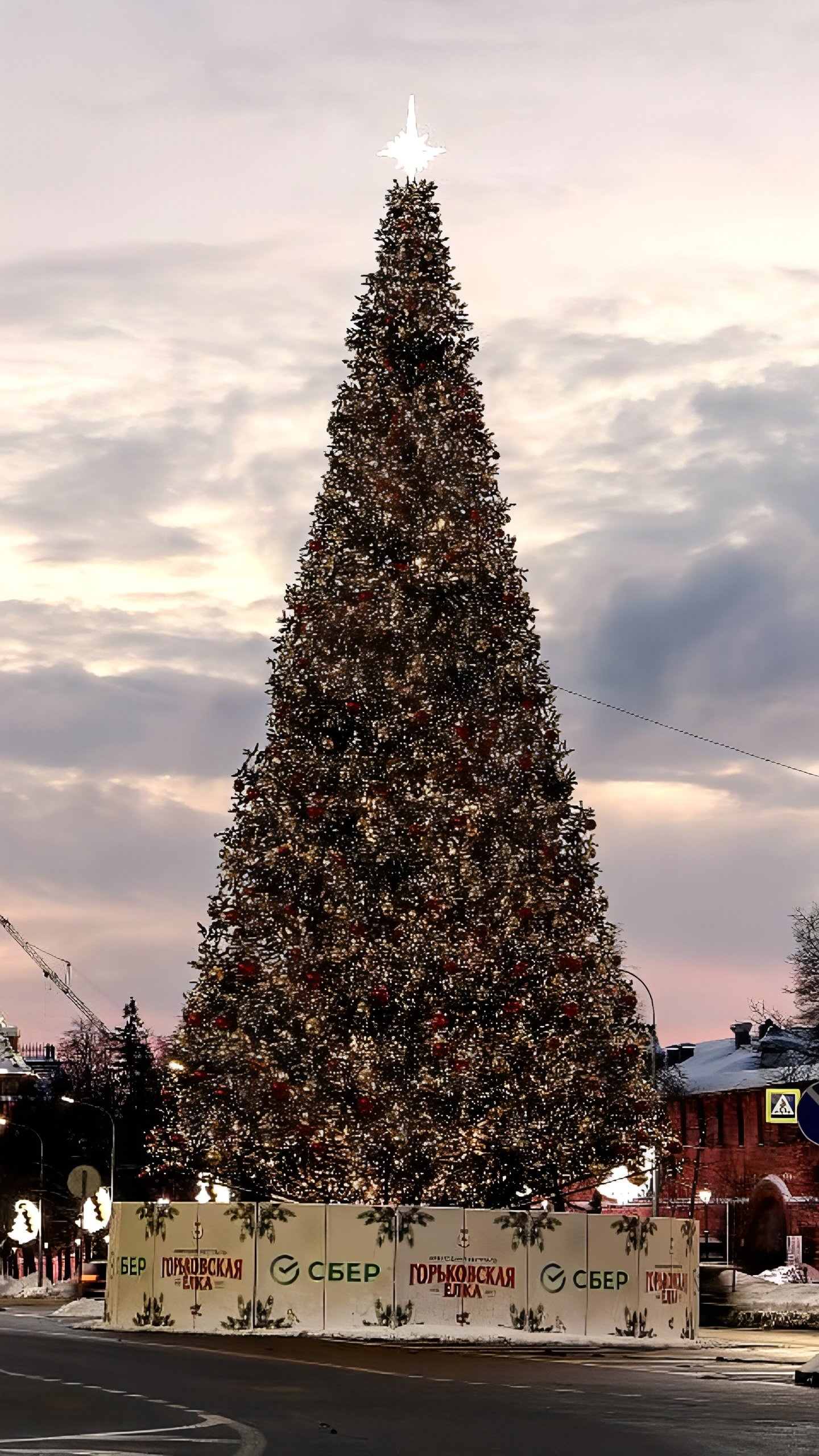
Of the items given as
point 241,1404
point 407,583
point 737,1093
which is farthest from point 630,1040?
point 737,1093

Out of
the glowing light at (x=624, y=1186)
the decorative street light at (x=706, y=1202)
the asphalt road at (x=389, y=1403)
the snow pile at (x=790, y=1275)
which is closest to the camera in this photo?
the asphalt road at (x=389, y=1403)

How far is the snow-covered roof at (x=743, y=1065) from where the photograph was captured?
93.1 meters

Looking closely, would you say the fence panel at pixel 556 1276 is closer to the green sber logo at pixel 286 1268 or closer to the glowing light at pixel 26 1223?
the green sber logo at pixel 286 1268

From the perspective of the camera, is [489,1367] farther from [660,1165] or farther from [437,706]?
[437,706]

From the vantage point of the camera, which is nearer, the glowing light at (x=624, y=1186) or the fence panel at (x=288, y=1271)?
the fence panel at (x=288, y=1271)

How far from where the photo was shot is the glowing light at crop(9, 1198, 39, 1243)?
262ft

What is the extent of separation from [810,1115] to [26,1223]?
64.7 meters

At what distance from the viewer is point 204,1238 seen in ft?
108

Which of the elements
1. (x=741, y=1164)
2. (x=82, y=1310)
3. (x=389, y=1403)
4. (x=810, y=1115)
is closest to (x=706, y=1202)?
(x=741, y=1164)

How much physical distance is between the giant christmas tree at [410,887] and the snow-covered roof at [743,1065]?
180 ft

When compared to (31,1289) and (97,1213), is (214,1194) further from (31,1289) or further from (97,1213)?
(31,1289)

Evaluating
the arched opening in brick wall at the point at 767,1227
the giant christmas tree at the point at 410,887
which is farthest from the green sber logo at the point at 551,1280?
the arched opening in brick wall at the point at 767,1227

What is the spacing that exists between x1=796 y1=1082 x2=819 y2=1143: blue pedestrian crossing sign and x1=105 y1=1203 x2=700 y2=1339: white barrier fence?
10.5 m

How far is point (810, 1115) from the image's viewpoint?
→ 22594 millimetres
